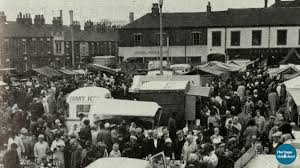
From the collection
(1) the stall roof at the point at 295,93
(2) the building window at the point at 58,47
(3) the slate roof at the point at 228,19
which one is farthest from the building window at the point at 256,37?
(1) the stall roof at the point at 295,93

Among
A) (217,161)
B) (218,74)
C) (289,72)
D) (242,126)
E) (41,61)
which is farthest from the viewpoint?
(41,61)

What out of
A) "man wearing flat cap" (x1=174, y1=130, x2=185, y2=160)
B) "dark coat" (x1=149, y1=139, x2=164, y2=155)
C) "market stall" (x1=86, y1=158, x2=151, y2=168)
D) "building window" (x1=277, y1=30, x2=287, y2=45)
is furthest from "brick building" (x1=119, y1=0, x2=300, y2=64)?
"market stall" (x1=86, y1=158, x2=151, y2=168)

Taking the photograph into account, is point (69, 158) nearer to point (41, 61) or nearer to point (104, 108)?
point (104, 108)

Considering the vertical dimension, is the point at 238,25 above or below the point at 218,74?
above

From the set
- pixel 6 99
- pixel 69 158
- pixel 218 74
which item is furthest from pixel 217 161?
pixel 218 74

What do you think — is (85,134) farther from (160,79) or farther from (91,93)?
(160,79)

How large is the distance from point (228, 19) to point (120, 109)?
3214cm

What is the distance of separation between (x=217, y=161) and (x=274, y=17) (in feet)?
Result: 120

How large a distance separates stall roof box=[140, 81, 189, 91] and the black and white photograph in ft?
0.15

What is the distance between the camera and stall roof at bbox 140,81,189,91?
19062 mm

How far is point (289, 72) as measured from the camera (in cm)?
2545

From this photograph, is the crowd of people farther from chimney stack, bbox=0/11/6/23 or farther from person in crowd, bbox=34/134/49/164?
chimney stack, bbox=0/11/6/23

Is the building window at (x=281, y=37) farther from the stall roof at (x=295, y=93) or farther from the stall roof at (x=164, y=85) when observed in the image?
the stall roof at (x=295, y=93)

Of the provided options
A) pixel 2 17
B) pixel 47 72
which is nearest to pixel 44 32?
pixel 2 17
